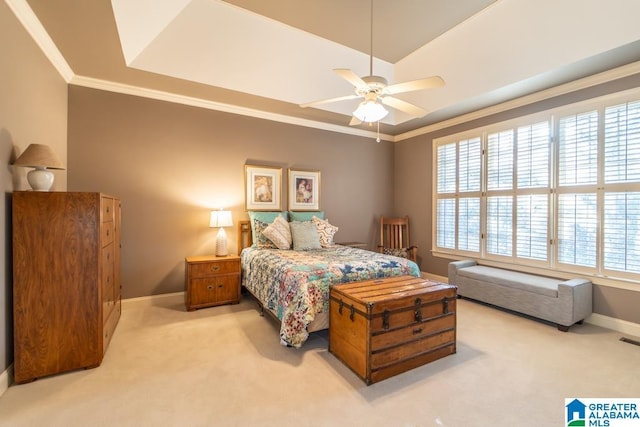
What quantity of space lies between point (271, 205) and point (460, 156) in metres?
3.21

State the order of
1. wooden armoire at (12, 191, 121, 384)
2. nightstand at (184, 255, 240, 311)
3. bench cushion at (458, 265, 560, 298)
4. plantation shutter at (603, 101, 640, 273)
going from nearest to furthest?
wooden armoire at (12, 191, 121, 384), plantation shutter at (603, 101, 640, 273), bench cushion at (458, 265, 560, 298), nightstand at (184, 255, 240, 311)

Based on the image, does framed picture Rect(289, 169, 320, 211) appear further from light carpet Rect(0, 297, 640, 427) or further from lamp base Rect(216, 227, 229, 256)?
light carpet Rect(0, 297, 640, 427)

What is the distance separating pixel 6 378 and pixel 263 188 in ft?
10.6

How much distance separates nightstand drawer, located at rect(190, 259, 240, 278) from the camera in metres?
3.56

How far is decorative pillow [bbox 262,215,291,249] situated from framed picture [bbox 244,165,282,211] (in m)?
0.64

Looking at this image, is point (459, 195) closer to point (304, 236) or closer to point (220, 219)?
point (304, 236)

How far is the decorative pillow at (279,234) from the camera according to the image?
3.85m

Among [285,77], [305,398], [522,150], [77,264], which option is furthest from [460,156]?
[77,264]

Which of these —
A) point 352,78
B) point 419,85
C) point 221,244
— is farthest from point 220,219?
point 419,85

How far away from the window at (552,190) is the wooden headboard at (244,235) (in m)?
3.32

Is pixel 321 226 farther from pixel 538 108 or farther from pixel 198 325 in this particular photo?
pixel 538 108

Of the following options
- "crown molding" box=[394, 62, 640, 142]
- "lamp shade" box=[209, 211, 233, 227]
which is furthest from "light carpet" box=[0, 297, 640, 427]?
"crown molding" box=[394, 62, 640, 142]

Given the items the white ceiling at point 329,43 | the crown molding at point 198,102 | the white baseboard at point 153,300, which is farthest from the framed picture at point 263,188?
the white baseboard at point 153,300

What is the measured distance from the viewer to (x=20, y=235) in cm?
209
